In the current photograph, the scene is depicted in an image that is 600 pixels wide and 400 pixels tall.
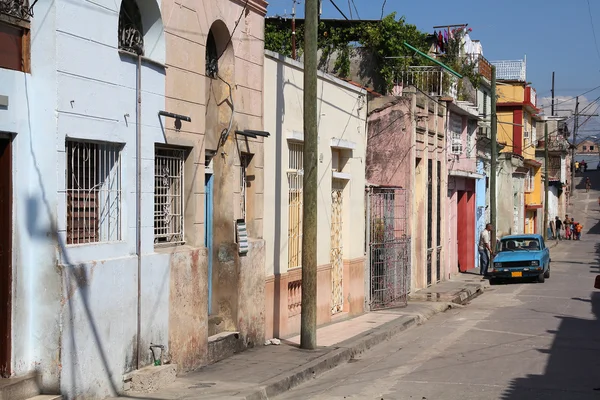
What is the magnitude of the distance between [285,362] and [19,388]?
190 inches

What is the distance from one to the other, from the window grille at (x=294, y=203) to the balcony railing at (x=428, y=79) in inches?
503

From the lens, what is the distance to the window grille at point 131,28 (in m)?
10.3

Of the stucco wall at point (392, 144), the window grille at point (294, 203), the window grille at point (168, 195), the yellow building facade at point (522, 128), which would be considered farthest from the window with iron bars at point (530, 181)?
the window grille at point (168, 195)

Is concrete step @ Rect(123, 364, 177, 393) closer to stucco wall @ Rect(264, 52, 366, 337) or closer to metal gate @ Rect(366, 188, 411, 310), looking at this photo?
stucco wall @ Rect(264, 52, 366, 337)

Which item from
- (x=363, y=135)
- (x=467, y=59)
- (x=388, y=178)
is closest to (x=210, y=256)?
(x=363, y=135)

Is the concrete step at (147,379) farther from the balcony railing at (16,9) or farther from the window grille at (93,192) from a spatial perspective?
the balcony railing at (16,9)

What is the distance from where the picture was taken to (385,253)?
2052cm

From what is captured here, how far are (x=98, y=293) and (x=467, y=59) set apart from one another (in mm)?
31213

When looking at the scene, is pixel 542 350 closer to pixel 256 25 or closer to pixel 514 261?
pixel 256 25

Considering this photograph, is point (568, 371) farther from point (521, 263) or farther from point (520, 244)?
point (520, 244)

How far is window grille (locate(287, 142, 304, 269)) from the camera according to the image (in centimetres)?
1549

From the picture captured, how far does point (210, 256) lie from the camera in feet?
42.3

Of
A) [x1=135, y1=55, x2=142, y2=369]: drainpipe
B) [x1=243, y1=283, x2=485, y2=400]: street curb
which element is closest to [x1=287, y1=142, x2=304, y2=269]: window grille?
[x1=243, y1=283, x2=485, y2=400]: street curb

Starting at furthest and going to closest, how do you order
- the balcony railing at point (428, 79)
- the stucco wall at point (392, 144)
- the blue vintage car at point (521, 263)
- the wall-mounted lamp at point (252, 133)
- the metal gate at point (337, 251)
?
the blue vintage car at point (521, 263), the balcony railing at point (428, 79), the stucco wall at point (392, 144), the metal gate at point (337, 251), the wall-mounted lamp at point (252, 133)
